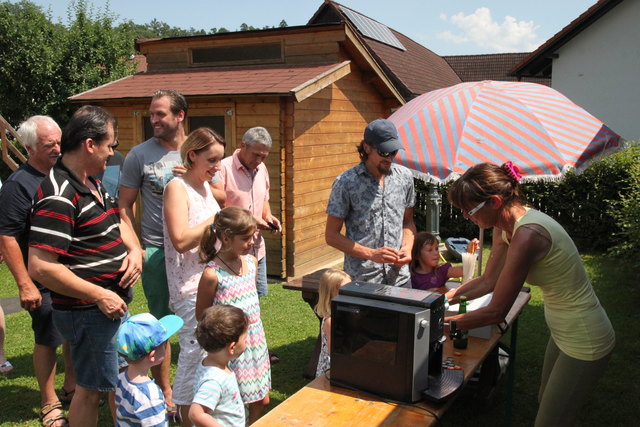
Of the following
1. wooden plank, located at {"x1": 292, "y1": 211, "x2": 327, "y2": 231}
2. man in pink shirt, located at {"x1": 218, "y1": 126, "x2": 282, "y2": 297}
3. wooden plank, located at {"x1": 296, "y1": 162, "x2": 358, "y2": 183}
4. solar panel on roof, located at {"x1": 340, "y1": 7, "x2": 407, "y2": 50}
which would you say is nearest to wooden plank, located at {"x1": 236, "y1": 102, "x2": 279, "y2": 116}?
wooden plank, located at {"x1": 296, "y1": 162, "x2": 358, "y2": 183}

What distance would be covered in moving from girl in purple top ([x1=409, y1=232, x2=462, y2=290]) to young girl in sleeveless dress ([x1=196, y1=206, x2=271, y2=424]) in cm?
173

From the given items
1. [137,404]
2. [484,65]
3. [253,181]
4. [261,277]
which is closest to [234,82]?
[253,181]

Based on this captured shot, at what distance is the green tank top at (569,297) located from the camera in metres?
2.38

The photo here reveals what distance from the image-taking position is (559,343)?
2475mm

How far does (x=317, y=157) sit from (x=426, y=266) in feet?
15.8

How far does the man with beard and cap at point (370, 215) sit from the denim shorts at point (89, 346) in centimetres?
148

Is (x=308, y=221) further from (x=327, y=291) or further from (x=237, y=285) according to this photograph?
(x=237, y=285)

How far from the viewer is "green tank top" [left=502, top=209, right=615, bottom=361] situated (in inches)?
93.6

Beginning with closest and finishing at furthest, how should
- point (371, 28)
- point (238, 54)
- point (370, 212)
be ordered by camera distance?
point (370, 212) < point (238, 54) < point (371, 28)

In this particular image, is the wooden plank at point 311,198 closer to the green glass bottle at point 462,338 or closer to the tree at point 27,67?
the green glass bottle at point 462,338

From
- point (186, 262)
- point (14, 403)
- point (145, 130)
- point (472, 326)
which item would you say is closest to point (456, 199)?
point (472, 326)

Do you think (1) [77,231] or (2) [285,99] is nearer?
(1) [77,231]

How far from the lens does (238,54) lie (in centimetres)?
937

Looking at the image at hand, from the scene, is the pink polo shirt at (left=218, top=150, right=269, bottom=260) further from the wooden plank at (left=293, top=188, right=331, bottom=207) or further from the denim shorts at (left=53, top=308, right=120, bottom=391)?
the wooden plank at (left=293, top=188, right=331, bottom=207)
